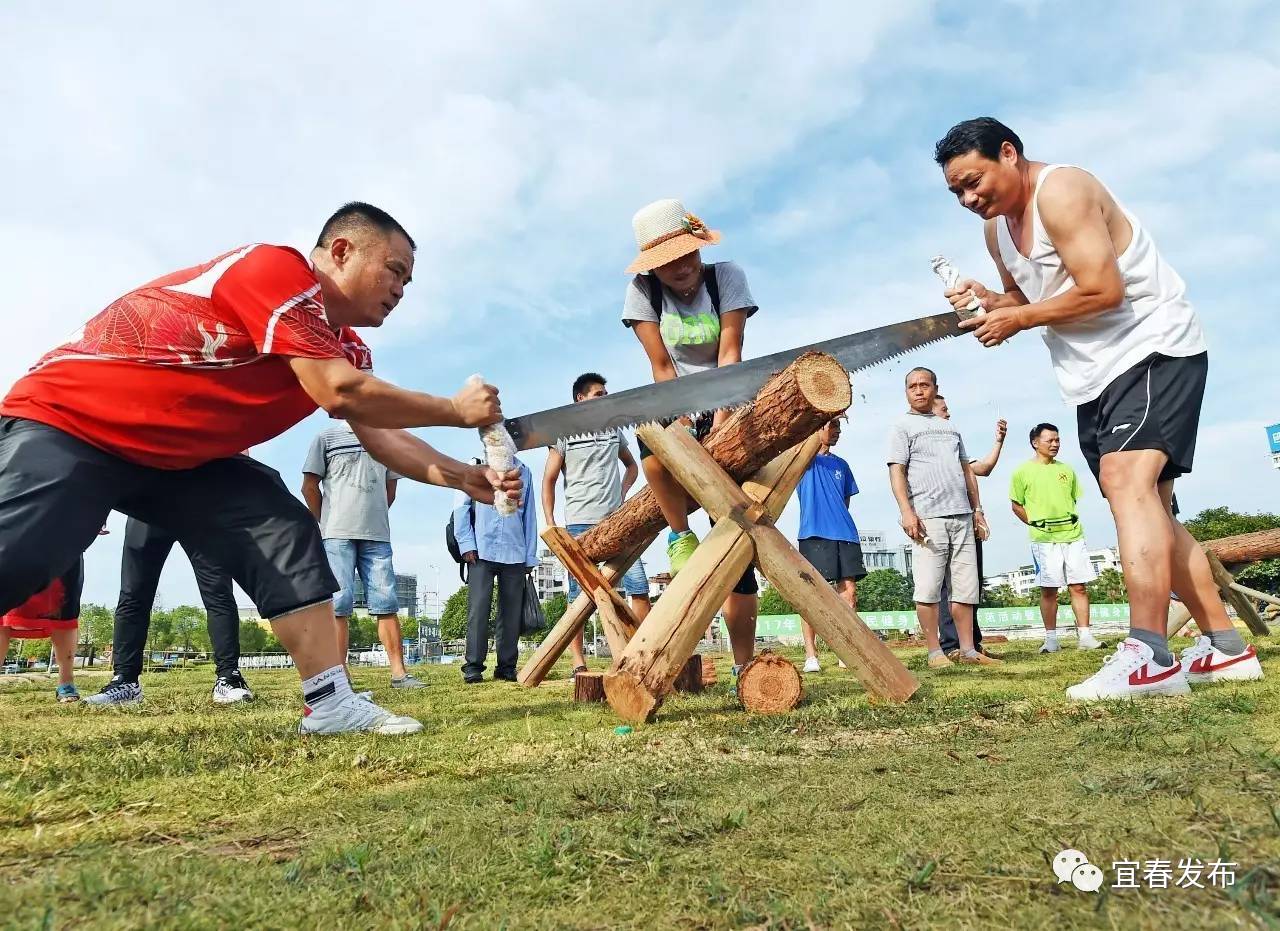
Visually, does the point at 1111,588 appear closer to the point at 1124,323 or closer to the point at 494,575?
the point at 494,575

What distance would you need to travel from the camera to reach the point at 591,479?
→ 25.4ft

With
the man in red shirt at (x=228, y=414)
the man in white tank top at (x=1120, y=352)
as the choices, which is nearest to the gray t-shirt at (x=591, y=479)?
the man in red shirt at (x=228, y=414)

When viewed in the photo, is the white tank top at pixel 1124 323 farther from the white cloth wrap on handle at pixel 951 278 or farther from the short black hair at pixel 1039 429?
the short black hair at pixel 1039 429

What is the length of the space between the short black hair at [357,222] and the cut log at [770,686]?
101 inches

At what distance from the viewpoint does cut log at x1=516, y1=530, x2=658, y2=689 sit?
6.46m

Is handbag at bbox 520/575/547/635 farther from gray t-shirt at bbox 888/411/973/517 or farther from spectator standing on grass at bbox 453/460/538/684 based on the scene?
gray t-shirt at bbox 888/411/973/517

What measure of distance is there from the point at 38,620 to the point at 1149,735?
23.5ft

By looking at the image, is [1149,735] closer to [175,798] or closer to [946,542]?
[175,798]

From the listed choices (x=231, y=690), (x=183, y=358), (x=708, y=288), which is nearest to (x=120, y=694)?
(x=231, y=690)

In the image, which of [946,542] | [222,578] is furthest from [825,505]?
[222,578]

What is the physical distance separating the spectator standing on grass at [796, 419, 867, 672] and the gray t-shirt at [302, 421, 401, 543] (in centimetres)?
388

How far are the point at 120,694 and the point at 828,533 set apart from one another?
19.3 ft

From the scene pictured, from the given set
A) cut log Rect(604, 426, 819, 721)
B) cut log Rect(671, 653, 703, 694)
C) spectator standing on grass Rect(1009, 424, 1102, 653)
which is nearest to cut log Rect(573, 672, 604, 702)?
cut log Rect(671, 653, 703, 694)

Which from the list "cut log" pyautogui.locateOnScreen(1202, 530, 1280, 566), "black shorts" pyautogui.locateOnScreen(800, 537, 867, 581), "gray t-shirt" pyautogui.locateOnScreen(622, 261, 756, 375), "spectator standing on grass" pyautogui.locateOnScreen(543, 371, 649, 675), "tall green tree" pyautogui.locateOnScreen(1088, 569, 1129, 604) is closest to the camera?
"gray t-shirt" pyautogui.locateOnScreen(622, 261, 756, 375)
